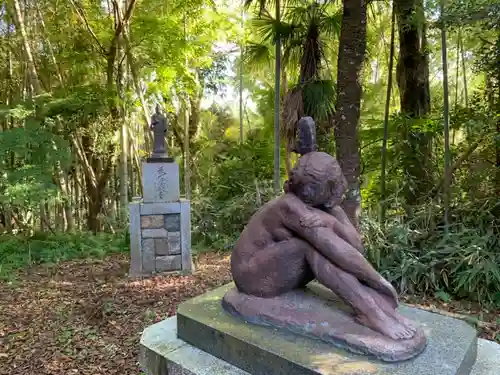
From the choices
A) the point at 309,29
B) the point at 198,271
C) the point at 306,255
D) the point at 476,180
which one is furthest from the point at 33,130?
the point at 476,180

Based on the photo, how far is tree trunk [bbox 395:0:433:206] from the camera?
13.9ft

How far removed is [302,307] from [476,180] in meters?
3.20

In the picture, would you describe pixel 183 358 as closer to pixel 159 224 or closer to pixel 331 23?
pixel 159 224

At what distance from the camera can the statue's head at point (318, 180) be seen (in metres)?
1.63

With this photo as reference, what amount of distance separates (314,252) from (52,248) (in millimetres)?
5092

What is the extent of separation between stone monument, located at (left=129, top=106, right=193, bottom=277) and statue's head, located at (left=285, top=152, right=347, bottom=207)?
9.37ft

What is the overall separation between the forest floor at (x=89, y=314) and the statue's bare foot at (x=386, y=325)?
1.40 metres

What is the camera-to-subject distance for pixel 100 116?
22.1 ft

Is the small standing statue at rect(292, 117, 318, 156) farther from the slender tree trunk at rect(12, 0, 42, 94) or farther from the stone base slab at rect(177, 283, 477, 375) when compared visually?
the slender tree trunk at rect(12, 0, 42, 94)

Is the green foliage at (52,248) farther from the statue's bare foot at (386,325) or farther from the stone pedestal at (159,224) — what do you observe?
the statue's bare foot at (386,325)

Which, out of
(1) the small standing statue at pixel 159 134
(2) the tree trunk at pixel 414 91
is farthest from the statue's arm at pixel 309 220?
(2) the tree trunk at pixel 414 91

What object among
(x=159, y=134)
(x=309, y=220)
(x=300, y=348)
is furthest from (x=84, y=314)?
(x=309, y=220)

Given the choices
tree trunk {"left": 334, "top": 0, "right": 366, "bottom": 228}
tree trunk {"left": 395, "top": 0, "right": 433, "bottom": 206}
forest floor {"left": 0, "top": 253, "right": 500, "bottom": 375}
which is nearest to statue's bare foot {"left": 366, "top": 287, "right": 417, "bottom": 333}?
forest floor {"left": 0, "top": 253, "right": 500, "bottom": 375}

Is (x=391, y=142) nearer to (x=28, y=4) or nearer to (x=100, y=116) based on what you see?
(x=100, y=116)
